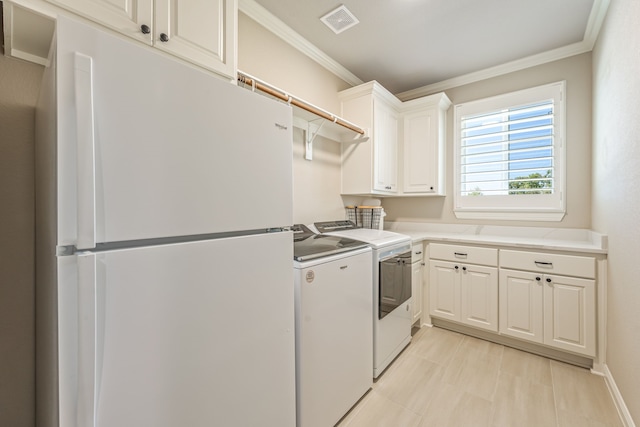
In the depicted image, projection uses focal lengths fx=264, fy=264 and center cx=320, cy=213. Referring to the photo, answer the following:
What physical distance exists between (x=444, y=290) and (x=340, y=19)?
8.15 ft

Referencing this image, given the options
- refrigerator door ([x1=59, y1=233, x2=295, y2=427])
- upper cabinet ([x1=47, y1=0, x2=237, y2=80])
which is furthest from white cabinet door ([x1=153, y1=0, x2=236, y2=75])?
refrigerator door ([x1=59, y1=233, x2=295, y2=427])

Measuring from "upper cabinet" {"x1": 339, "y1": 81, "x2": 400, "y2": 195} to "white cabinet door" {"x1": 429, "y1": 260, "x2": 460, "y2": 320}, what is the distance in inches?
36.4

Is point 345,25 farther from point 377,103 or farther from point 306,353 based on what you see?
point 306,353

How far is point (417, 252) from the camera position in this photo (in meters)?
2.52

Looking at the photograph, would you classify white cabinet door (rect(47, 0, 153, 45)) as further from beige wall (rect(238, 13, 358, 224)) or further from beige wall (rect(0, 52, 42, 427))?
beige wall (rect(238, 13, 358, 224))

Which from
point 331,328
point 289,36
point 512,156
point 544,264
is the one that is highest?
point 289,36

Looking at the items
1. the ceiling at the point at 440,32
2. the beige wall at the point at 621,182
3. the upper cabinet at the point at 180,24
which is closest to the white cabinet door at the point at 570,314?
the beige wall at the point at 621,182

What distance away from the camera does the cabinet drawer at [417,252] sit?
2447 millimetres

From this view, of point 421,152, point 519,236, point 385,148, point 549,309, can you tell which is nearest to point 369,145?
point 385,148

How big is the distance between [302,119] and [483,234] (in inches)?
85.9

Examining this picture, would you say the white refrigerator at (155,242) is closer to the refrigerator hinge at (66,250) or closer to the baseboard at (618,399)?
the refrigerator hinge at (66,250)

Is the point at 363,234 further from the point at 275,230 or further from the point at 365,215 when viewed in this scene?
the point at 275,230

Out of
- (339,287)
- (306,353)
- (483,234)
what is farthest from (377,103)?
(306,353)

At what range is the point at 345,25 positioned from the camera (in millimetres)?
2023
